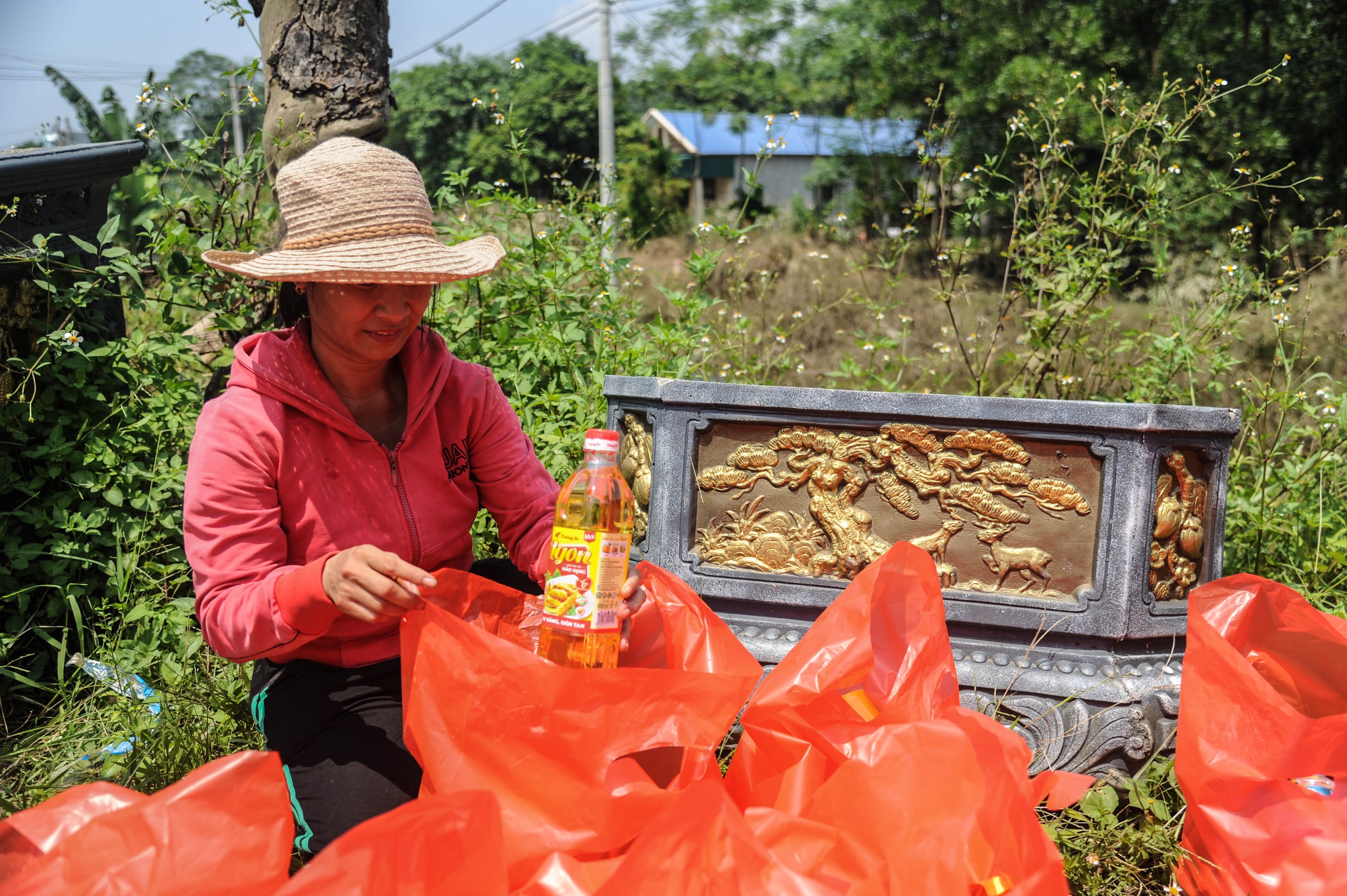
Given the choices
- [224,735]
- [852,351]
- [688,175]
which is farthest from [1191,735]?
[688,175]

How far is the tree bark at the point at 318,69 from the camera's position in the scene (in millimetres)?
3152

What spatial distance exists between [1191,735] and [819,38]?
93.3ft

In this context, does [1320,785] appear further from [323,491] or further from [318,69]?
[318,69]

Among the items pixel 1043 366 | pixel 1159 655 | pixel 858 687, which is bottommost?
pixel 1159 655

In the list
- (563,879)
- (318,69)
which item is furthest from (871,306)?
(563,879)

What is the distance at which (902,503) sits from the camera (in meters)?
2.54

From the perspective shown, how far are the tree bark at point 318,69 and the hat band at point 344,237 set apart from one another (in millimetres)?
1621

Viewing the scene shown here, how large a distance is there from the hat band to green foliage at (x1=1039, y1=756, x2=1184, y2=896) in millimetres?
1742

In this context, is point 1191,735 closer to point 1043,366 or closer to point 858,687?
point 858,687

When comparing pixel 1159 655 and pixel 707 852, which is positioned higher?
pixel 707 852

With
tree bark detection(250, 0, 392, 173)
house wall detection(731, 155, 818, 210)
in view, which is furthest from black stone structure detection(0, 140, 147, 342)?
house wall detection(731, 155, 818, 210)

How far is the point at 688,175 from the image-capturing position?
42.3 m

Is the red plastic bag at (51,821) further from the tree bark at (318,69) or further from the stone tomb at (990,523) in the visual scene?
the tree bark at (318,69)

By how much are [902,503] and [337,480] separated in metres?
1.42
